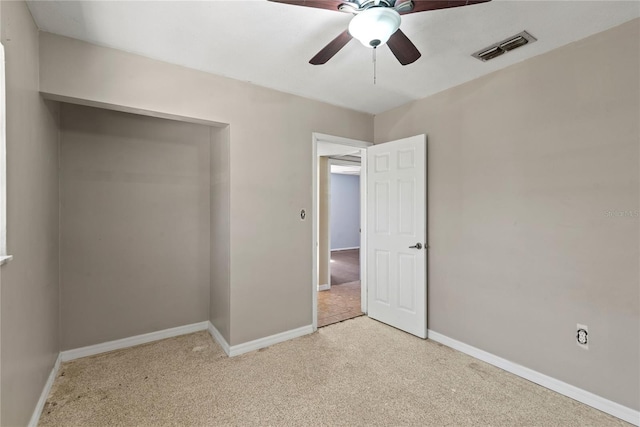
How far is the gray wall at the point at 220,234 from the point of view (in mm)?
2734

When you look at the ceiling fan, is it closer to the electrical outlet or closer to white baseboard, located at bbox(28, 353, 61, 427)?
the electrical outlet

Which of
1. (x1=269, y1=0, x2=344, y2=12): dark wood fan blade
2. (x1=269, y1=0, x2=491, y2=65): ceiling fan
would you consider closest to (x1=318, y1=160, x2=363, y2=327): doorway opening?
(x1=269, y1=0, x2=491, y2=65): ceiling fan

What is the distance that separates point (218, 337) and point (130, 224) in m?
1.40

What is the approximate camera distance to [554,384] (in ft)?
7.14

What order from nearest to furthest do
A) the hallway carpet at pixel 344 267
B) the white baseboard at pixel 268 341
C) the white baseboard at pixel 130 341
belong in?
1. the white baseboard at pixel 130 341
2. the white baseboard at pixel 268 341
3. the hallway carpet at pixel 344 267

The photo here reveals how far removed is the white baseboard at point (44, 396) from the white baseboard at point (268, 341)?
4.10 feet

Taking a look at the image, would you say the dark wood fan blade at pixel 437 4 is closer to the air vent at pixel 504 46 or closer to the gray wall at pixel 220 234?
the air vent at pixel 504 46

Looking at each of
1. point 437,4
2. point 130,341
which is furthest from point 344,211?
point 437,4

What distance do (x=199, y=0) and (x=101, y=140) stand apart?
69.6 inches

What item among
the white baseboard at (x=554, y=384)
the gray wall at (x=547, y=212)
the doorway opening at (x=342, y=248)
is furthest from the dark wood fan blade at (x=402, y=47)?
the doorway opening at (x=342, y=248)

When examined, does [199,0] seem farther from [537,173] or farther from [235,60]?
[537,173]

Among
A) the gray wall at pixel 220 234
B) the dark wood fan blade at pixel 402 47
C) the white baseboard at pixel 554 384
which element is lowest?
the white baseboard at pixel 554 384

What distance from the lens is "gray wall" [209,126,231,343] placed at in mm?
2734

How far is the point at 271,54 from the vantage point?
7.39 ft
